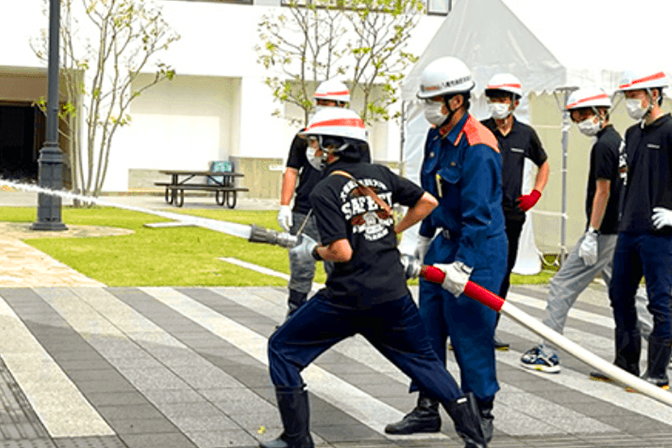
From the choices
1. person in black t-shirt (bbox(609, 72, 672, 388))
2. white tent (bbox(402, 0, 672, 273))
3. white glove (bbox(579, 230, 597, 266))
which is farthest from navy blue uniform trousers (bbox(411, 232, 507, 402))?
white tent (bbox(402, 0, 672, 273))

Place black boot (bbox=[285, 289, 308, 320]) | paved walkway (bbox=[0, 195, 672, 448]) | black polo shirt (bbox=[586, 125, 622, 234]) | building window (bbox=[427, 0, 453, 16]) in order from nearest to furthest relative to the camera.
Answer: paved walkway (bbox=[0, 195, 672, 448])
black polo shirt (bbox=[586, 125, 622, 234])
black boot (bbox=[285, 289, 308, 320])
building window (bbox=[427, 0, 453, 16])

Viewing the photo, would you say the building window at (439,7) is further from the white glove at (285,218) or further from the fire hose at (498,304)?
the fire hose at (498,304)

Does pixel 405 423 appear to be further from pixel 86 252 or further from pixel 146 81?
pixel 146 81

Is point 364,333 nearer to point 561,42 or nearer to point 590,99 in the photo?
point 590,99

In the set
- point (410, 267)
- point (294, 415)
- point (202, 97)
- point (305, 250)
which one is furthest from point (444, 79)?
point (202, 97)

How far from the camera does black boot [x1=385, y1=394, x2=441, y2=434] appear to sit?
6.09 metres

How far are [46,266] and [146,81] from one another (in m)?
18.5

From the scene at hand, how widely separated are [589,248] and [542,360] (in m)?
0.86

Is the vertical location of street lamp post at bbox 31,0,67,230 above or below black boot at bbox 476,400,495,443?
above

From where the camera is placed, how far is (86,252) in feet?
49.9

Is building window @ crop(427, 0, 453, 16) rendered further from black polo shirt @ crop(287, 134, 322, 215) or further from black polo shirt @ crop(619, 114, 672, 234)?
black polo shirt @ crop(619, 114, 672, 234)

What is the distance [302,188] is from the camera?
873cm

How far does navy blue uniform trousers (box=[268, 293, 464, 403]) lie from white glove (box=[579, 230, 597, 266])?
112 inches

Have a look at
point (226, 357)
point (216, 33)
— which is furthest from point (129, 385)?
point (216, 33)
